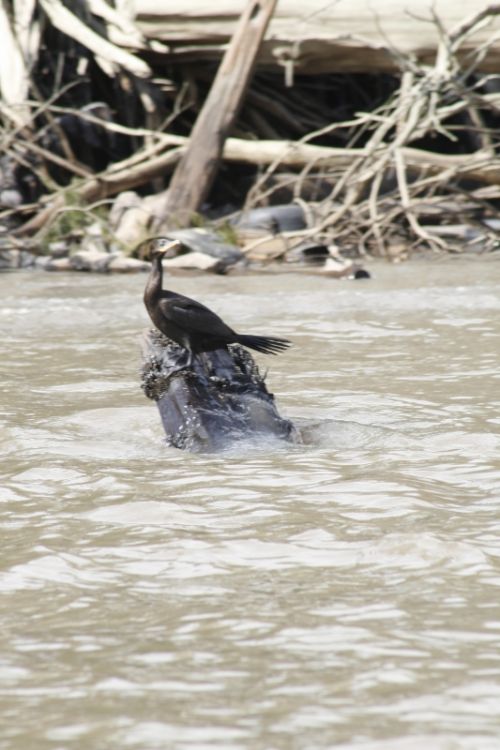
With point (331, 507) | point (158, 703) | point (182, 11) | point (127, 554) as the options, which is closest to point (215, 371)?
point (331, 507)

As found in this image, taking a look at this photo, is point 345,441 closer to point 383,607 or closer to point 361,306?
point 383,607

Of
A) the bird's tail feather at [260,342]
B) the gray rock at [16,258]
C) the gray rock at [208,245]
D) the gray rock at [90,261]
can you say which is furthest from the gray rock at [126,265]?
the bird's tail feather at [260,342]

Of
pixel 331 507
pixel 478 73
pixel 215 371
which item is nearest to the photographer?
pixel 331 507

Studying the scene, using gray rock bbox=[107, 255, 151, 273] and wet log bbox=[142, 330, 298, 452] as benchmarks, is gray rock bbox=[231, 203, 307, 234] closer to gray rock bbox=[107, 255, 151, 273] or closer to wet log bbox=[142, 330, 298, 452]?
gray rock bbox=[107, 255, 151, 273]

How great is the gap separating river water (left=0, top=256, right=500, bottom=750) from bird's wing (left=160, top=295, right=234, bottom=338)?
17.6 inches

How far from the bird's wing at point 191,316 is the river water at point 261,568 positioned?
448 mm

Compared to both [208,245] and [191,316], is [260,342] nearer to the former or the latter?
[191,316]

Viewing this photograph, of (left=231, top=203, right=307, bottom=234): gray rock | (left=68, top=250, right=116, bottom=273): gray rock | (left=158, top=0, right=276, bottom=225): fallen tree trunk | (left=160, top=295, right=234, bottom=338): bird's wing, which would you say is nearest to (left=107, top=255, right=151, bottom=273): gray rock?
(left=68, top=250, right=116, bottom=273): gray rock

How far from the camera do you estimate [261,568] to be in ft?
10.8

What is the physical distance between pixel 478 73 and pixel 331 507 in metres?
9.19

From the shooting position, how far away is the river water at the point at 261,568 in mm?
2422

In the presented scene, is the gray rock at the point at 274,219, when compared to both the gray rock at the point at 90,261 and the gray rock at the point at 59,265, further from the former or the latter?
the gray rock at the point at 59,265

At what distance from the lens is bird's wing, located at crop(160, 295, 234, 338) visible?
16.1ft

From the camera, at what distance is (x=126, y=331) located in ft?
25.3
